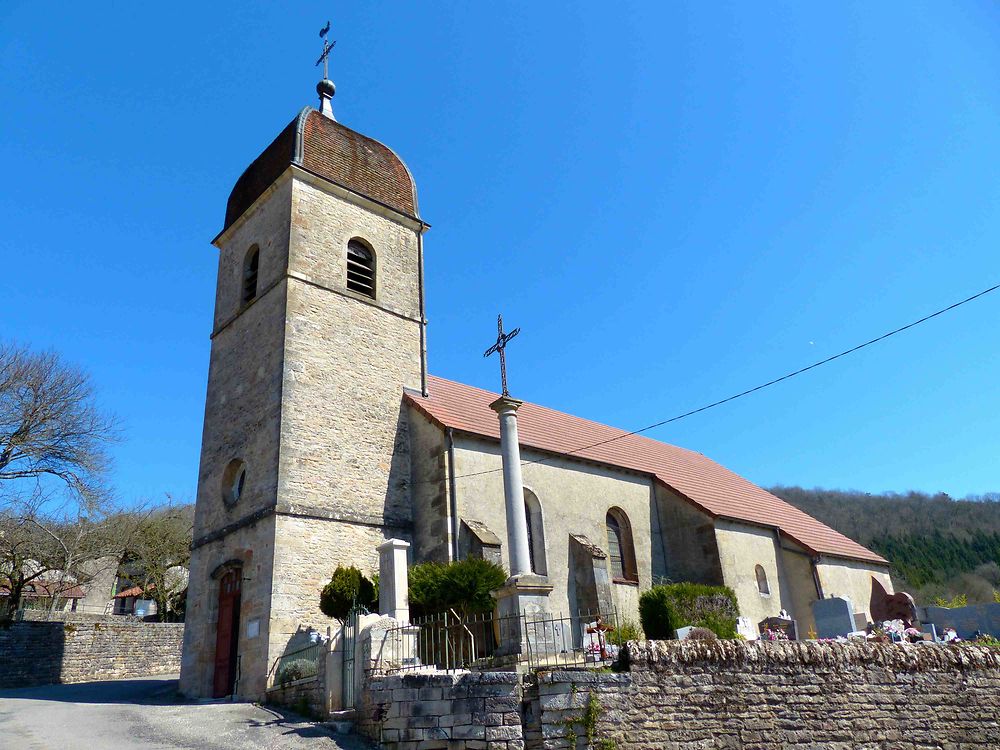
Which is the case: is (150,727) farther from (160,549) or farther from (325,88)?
(160,549)

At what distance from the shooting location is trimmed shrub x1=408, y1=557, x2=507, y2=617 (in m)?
13.1

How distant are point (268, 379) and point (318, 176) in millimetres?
5592

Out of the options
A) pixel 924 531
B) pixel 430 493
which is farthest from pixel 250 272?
pixel 924 531

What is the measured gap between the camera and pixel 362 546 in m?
15.4

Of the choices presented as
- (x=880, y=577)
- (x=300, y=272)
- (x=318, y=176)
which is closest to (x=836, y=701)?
(x=300, y=272)

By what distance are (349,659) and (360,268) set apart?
36.1ft

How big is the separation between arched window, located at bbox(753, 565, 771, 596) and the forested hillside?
31.4 metres

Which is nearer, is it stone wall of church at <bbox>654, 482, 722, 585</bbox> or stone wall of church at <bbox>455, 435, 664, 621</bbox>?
stone wall of church at <bbox>455, 435, 664, 621</bbox>

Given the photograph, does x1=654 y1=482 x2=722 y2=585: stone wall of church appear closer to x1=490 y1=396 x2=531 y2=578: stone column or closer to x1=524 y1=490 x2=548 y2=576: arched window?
x1=524 y1=490 x2=548 y2=576: arched window

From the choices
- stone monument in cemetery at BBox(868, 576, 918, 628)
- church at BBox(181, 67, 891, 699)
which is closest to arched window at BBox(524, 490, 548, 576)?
church at BBox(181, 67, 891, 699)

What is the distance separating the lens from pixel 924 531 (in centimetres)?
Answer: 5816

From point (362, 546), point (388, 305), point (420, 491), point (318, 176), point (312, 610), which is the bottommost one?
Answer: point (312, 610)

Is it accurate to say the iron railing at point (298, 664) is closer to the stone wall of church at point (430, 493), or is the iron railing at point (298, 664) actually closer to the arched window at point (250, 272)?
the stone wall of church at point (430, 493)

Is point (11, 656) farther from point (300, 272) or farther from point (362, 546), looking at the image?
point (300, 272)
